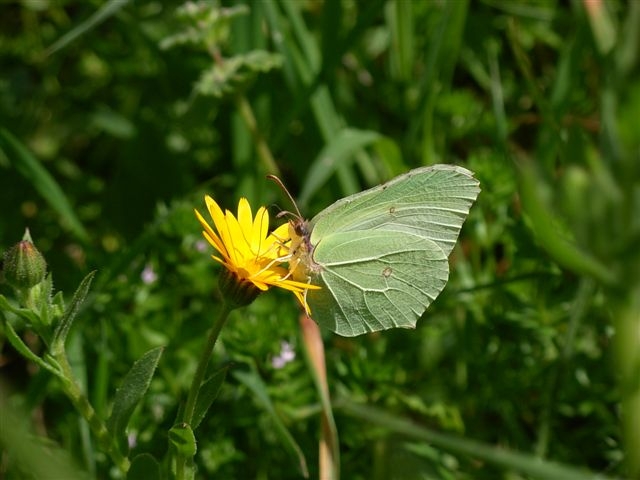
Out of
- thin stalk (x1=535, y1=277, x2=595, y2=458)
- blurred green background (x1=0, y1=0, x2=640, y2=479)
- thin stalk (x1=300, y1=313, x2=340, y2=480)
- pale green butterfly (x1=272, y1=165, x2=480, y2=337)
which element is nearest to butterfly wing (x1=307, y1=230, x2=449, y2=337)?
pale green butterfly (x1=272, y1=165, x2=480, y2=337)

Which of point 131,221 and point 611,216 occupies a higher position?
point 611,216

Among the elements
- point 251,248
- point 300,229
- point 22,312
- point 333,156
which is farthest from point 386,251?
point 22,312

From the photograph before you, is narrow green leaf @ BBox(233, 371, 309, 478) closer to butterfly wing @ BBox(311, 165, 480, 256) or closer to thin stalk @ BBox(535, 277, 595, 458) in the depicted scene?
butterfly wing @ BBox(311, 165, 480, 256)

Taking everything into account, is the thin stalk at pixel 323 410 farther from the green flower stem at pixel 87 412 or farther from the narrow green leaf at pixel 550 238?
the narrow green leaf at pixel 550 238

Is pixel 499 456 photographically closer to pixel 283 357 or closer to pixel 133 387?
pixel 133 387

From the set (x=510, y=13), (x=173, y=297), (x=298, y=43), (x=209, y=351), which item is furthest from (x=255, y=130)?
(x=209, y=351)

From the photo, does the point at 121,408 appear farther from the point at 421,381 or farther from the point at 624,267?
the point at 421,381
